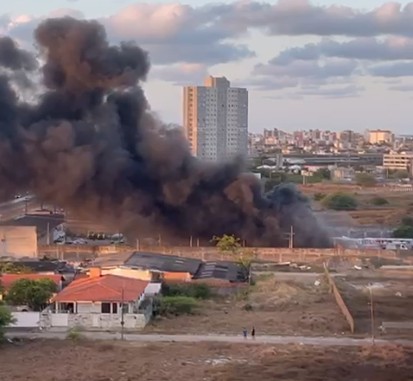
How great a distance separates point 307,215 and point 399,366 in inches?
1137

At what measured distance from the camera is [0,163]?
168 feet

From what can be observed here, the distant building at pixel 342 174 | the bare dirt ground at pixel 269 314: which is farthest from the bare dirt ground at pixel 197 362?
the distant building at pixel 342 174

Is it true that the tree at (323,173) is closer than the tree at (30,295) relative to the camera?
No

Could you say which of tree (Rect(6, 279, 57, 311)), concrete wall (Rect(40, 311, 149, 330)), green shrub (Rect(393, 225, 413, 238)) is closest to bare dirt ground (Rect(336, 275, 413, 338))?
concrete wall (Rect(40, 311, 149, 330))

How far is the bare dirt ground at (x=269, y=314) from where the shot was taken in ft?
92.7

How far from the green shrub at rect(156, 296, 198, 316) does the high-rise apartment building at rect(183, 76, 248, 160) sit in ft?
257

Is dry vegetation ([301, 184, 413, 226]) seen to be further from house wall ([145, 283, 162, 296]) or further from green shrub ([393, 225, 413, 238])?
house wall ([145, 283, 162, 296])

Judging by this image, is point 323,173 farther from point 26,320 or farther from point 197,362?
point 197,362

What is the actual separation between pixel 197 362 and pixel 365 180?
86.0m

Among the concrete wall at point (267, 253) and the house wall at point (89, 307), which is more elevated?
the house wall at point (89, 307)

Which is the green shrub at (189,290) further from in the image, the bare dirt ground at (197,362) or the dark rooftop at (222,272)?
the bare dirt ground at (197,362)

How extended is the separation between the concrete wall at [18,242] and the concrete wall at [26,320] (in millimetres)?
18413

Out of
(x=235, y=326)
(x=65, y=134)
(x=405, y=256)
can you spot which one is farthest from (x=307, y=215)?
(x=235, y=326)

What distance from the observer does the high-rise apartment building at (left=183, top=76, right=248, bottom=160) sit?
111 meters
